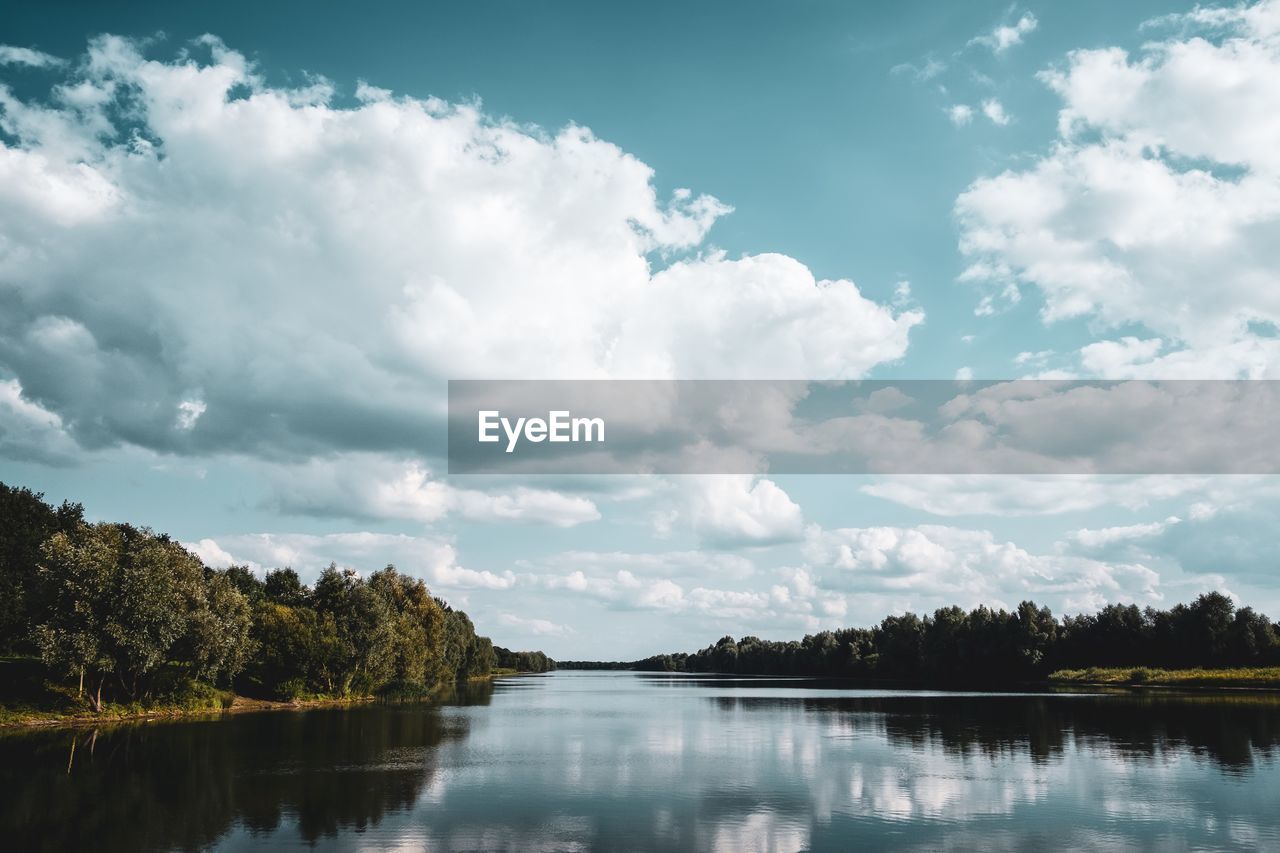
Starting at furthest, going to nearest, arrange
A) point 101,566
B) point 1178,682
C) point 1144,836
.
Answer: point 1178,682 < point 101,566 < point 1144,836

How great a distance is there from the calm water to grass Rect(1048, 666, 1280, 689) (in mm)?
66882

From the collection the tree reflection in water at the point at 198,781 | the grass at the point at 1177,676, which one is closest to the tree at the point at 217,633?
the tree reflection in water at the point at 198,781

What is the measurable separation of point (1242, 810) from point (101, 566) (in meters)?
78.0

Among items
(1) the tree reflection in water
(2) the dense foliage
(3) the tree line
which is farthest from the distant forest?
(1) the tree reflection in water

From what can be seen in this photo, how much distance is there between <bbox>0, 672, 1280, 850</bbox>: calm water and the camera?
30.9 meters

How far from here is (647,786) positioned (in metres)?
42.3

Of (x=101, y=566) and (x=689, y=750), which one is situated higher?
(x=101, y=566)

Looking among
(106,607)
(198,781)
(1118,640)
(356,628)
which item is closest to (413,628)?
(356,628)

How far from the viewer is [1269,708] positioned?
3590 inches

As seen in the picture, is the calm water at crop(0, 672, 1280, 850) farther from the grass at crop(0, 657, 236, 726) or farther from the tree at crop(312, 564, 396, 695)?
the tree at crop(312, 564, 396, 695)

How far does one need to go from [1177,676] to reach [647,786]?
136 meters

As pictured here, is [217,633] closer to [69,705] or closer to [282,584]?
[69,705]

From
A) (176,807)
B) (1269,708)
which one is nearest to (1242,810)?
(176,807)

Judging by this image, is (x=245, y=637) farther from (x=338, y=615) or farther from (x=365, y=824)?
(x=365, y=824)
